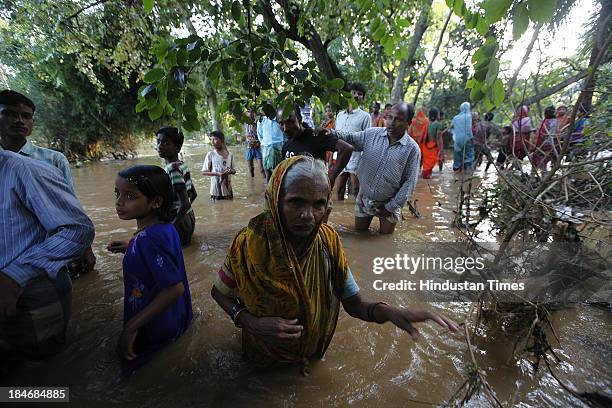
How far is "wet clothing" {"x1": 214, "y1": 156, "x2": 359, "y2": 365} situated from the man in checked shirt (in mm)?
2417

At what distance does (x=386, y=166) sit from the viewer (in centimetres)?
390

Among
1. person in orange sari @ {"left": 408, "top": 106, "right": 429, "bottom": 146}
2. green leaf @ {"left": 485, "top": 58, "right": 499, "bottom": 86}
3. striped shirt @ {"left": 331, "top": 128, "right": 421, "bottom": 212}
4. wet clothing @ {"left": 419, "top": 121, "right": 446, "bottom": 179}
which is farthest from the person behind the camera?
wet clothing @ {"left": 419, "top": 121, "right": 446, "bottom": 179}

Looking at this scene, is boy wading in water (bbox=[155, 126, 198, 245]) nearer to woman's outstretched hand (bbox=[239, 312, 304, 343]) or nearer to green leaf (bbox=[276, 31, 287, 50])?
green leaf (bbox=[276, 31, 287, 50])

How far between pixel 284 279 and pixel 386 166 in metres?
2.83

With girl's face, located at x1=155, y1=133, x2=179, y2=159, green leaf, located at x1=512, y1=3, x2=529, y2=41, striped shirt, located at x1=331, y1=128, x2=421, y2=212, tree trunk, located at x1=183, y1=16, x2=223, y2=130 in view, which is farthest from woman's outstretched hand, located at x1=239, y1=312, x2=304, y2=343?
striped shirt, located at x1=331, y1=128, x2=421, y2=212

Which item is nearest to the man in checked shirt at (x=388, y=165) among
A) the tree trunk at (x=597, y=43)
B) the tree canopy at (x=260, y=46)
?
the tree canopy at (x=260, y=46)

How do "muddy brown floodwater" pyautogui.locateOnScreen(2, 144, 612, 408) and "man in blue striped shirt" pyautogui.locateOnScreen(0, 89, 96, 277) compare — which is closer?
"muddy brown floodwater" pyautogui.locateOnScreen(2, 144, 612, 408)

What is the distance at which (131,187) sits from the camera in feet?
5.59

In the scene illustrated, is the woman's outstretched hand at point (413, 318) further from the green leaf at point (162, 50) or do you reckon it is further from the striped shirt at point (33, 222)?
the striped shirt at point (33, 222)

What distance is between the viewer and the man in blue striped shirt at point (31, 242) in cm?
163

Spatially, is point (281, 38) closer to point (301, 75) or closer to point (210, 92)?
point (301, 75)

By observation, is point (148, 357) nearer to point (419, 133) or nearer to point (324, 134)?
point (324, 134)

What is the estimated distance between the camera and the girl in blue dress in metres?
1.64

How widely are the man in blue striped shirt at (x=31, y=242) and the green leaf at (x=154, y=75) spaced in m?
0.94
